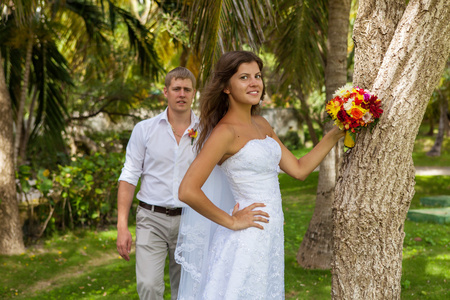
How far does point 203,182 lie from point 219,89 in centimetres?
57

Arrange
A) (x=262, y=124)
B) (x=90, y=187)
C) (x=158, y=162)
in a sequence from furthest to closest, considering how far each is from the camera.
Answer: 1. (x=90, y=187)
2. (x=158, y=162)
3. (x=262, y=124)

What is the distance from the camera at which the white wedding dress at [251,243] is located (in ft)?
9.43

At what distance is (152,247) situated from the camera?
3686 millimetres

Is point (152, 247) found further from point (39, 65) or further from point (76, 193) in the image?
point (39, 65)

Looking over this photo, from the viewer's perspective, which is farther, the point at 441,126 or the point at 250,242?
the point at 441,126

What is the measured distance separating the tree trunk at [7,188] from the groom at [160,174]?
3984mm

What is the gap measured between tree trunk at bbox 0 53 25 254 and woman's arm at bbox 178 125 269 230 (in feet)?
16.9

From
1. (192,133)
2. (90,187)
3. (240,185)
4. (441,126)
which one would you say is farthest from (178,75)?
(441,126)

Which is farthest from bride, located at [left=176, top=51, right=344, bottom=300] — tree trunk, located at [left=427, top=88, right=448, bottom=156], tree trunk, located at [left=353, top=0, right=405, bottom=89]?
tree trunk, located at [left=427, top=88, right=448, bottom=156]

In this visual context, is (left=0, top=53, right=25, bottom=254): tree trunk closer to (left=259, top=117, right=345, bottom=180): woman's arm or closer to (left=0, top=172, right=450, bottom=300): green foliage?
(left=0, top=172, right=450, bottom=300): green foliage

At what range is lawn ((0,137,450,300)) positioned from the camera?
5.78 meters

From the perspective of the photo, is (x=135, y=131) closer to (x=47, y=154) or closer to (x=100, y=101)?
(x=47, y=154)

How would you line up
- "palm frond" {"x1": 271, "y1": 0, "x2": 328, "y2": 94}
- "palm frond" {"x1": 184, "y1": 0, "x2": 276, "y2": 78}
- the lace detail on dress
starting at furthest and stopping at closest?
"palm frond" {"x1": 271, "y1": 0, "x2": 328, "y2": 94} < "palm frond" {"x1": 184, "y1": 0, "x2": 276, "y2": 78} < the lace detail on dress

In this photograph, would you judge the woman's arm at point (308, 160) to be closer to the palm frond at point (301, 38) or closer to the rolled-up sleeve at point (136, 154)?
the rolled-up sleeve at point (136, 154)
